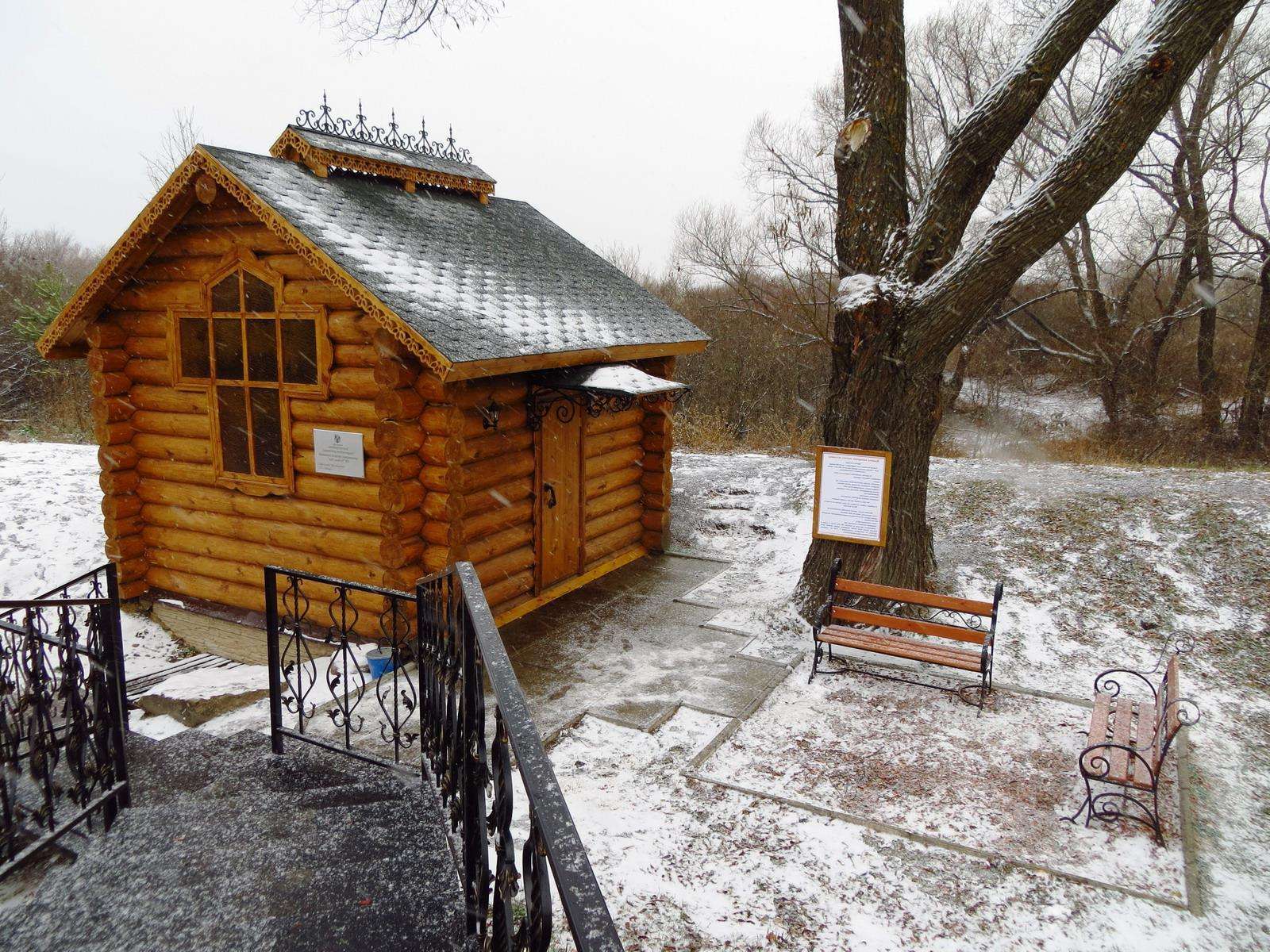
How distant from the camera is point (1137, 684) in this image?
7.39 meters

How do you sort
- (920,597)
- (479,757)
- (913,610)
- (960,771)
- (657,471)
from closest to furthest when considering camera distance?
(479,757), (960,771), (920,597), (913,610), (657,471)

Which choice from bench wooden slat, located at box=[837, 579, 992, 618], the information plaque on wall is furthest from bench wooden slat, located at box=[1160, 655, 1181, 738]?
the information plaque on wall

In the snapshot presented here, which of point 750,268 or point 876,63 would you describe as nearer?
point 876,63

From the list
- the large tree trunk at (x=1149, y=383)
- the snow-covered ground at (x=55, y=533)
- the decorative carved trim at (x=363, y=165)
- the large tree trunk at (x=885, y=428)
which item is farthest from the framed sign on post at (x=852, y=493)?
the large tree trunk at (x=1149, y=383)

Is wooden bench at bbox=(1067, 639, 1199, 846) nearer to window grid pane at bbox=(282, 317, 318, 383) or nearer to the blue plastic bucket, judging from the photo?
the blue plastic bucket

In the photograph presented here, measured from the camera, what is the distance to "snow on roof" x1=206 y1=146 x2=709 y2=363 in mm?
7297

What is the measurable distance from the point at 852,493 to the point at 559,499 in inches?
129

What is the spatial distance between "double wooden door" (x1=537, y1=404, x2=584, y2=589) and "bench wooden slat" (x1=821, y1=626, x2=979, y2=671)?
3.39 meters

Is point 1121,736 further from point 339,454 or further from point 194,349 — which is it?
point 194,349

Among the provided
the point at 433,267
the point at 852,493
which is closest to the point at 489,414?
the point at 433,267

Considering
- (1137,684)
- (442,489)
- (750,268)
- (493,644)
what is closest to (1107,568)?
(1137,684)

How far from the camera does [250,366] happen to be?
27.0ft

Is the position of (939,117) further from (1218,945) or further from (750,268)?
(1218,945)

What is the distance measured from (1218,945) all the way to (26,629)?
6028 millimetres
